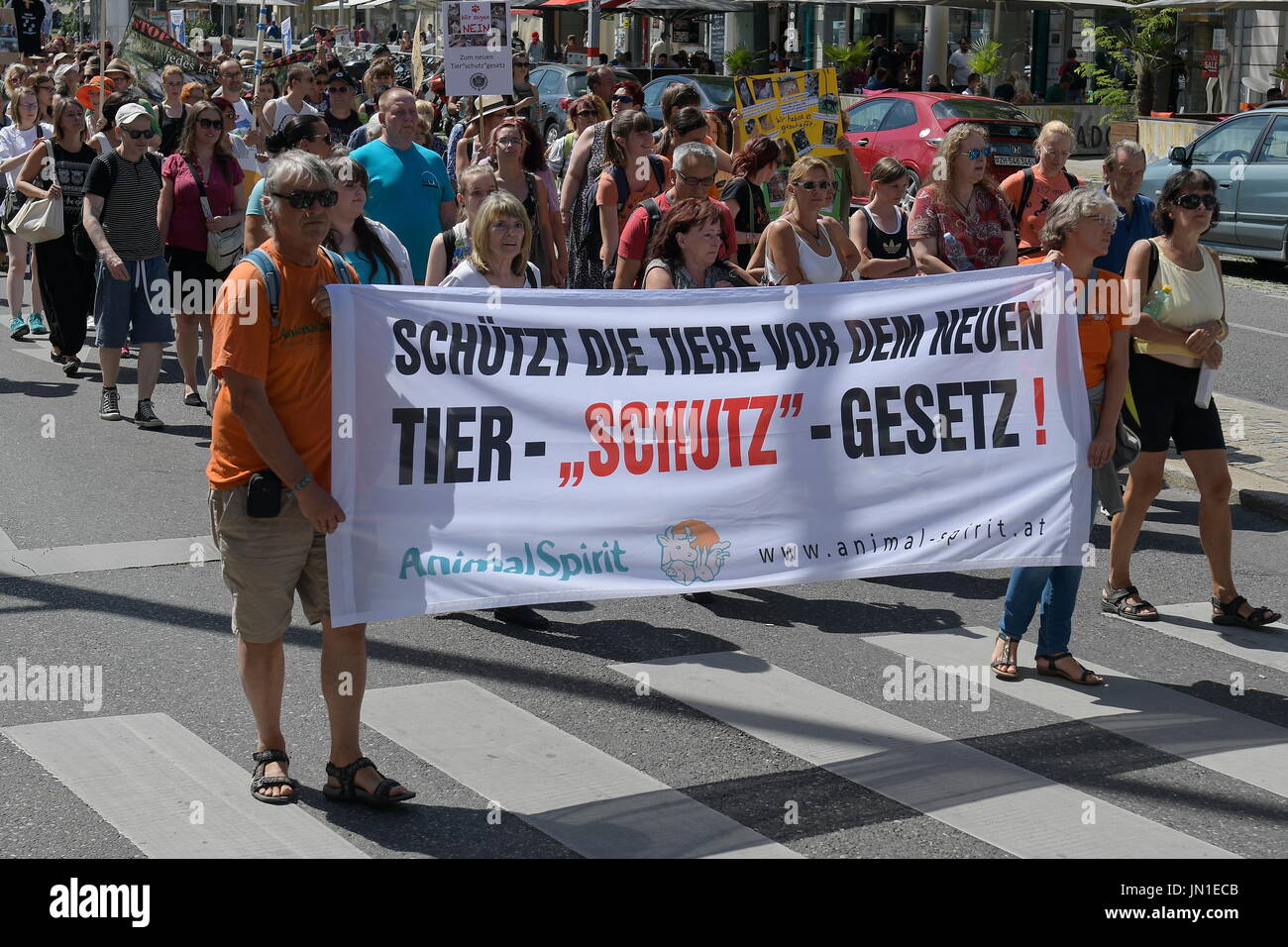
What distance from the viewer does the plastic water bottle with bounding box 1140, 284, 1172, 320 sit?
23.3 ft

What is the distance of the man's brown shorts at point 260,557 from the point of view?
484 cm

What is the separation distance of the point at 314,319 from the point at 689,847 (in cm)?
186

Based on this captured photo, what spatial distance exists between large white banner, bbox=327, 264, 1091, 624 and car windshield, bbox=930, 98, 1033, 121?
16951mm

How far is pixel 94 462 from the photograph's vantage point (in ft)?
31.4

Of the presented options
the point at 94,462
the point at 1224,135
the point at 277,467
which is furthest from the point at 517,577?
the point at 1224,135

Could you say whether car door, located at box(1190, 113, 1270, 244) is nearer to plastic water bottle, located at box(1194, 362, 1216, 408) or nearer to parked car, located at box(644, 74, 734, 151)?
parked car, located at box(644, 74, 734, 151)

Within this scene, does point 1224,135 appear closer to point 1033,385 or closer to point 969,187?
point 969,187

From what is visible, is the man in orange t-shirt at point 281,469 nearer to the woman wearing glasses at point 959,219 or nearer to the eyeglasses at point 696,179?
the eyeglasses at point 696,179

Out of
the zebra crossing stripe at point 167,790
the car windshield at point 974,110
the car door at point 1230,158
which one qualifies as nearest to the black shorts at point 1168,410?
the zebra crossing stripe at point 167,790

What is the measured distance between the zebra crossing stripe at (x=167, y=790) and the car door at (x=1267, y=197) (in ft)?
49.7

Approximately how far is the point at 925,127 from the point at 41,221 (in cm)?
1341

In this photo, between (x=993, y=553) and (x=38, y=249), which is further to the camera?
(x=38, y=249)

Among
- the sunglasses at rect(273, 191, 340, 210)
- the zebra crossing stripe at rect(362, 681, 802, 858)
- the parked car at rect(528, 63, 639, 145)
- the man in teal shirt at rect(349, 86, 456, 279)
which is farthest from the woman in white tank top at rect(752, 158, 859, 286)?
the parked car at rect(528, 63, 639, 145)

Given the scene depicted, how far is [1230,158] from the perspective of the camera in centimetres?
1875
